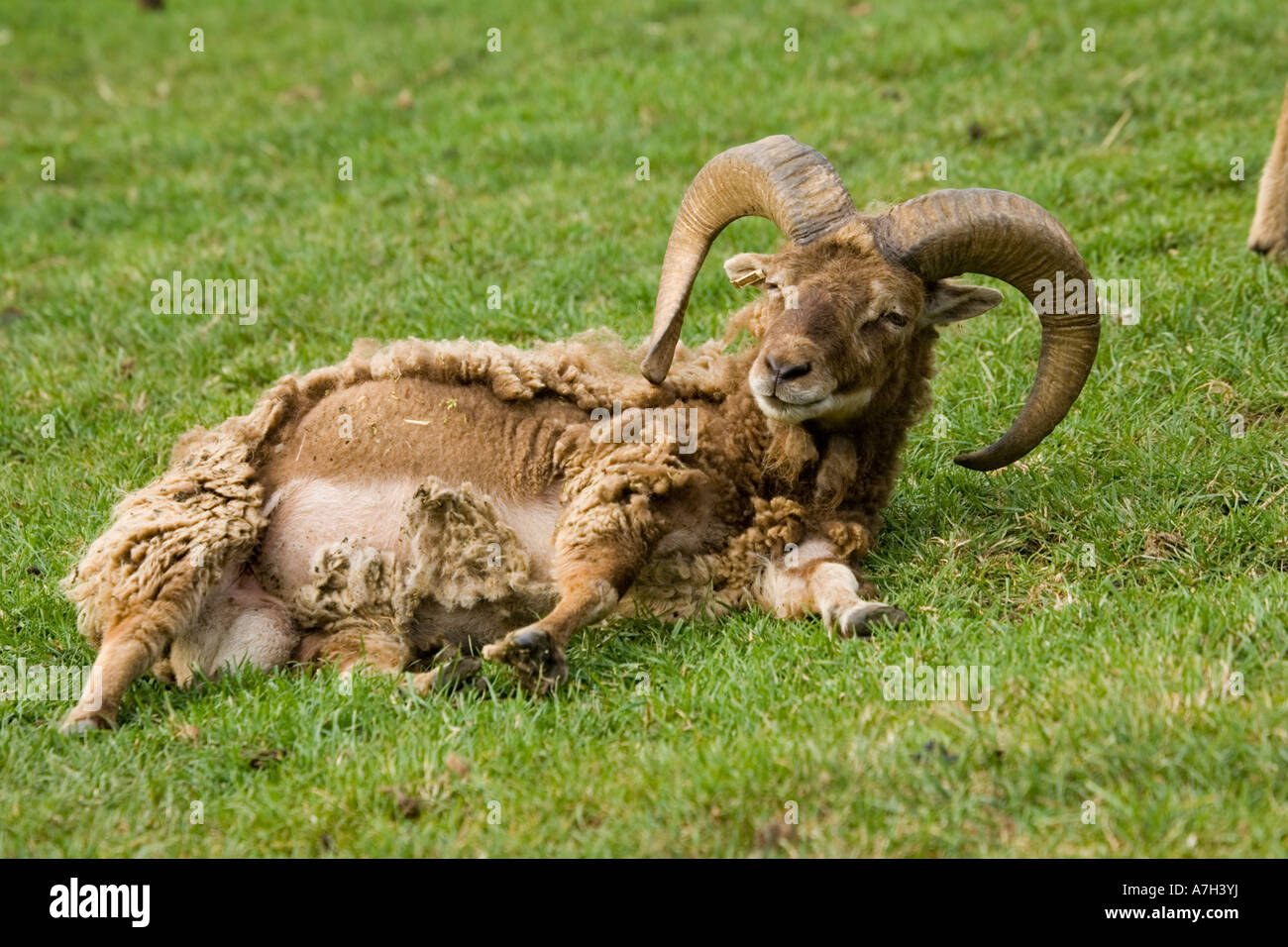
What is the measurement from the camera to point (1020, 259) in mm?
5965

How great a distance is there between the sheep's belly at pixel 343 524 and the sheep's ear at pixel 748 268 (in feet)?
4.37

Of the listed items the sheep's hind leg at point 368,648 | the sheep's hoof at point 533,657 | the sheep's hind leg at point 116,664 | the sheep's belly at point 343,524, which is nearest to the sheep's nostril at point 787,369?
the sheep's belly at point 343,524

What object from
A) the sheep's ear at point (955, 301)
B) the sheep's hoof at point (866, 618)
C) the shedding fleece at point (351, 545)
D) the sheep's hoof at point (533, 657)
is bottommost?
the sheep's hoof at point (533, 657)

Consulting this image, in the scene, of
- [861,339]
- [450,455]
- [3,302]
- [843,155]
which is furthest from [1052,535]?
[3,302]

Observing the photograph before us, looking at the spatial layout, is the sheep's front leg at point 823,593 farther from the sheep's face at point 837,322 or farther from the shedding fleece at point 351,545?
the sheep's face at point 837,322

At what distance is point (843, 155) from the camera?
1111 cm

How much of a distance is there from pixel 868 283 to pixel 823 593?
131 cm

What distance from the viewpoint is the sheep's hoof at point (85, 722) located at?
528cm

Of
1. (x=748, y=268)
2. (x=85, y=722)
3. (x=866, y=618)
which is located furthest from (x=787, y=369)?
(x=85, y=722)

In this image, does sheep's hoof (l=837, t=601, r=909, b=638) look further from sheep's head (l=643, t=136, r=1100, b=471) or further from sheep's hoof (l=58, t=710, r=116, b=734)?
sheep's hoof (l=58, t=710, r=116, b=734)

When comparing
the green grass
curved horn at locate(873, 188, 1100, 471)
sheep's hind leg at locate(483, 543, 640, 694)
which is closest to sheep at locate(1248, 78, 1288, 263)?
the green grass

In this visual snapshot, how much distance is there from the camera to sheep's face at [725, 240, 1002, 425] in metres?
5.71

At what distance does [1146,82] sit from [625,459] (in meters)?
7.58

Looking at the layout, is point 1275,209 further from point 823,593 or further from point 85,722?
point 85,722
